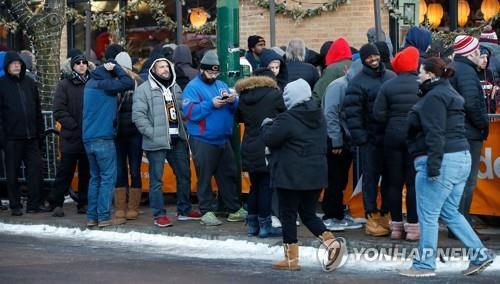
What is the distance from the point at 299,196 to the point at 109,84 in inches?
127

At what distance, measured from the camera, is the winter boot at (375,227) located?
11.4m

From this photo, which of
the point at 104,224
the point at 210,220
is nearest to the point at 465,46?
the point at 210,220

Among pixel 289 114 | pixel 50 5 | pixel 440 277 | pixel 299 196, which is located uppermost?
pixel 50 5

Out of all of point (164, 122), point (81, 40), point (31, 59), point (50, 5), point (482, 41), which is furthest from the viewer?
point (81, 40)

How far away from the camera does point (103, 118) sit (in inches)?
489

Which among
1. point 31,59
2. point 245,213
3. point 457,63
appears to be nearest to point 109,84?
point 245,213

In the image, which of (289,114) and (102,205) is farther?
(102,205)

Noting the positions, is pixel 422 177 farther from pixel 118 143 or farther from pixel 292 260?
pixel 118 143

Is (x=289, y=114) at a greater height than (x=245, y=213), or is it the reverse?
(x=289, y=114)

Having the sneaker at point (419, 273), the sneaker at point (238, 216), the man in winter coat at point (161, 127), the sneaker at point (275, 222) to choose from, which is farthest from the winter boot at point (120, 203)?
the sneaker at point (419, 273)

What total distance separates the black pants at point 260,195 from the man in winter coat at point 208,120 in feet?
3.09

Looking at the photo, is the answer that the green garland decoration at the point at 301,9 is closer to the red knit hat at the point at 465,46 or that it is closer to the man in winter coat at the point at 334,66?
the man in winter coat at the point at 334,66

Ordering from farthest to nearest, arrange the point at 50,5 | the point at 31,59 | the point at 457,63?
the point at 31,59, the point at 50,5, the point at 457,63

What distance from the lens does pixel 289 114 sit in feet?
32.7
